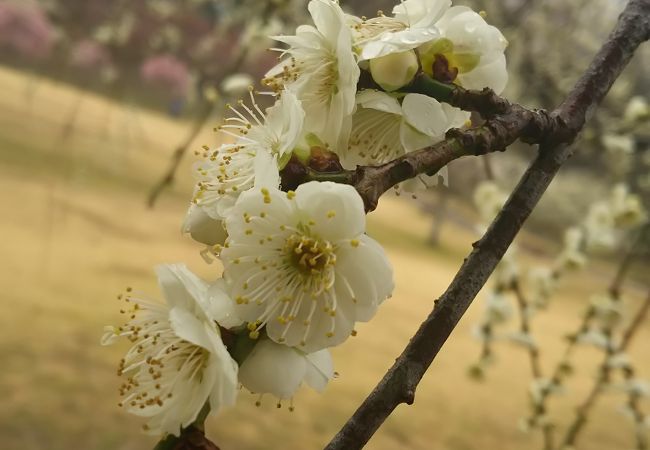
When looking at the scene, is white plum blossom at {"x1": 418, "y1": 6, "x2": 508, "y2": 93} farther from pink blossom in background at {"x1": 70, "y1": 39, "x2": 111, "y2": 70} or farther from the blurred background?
pink blossom in background at {"x1": 70, "y1": 39, "x2": 111, "y2": 70}

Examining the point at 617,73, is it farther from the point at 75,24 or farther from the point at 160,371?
the point at 75,24

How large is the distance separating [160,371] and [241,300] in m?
0.04

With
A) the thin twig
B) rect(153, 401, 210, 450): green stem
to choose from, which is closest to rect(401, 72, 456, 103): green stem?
rect(153, 401, 210, 450): green stem

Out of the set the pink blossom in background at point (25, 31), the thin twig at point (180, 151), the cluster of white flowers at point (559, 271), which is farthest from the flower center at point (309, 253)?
the pink blossom in background at point (25, 31)

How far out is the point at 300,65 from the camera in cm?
24

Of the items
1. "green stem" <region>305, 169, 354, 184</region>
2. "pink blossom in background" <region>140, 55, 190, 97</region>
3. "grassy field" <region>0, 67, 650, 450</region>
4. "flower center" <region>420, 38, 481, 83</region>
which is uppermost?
"flower center" <region>420, 38, 481, 83</region>

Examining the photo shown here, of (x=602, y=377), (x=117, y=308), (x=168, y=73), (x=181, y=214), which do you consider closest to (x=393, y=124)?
(x=602, y=377)

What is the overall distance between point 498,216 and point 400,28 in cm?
7

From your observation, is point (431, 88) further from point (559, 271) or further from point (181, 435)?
point (559, 271)

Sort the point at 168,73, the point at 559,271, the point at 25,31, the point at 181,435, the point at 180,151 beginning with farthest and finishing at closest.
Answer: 1. the point at 168,73
2. the point at 25,31
3. the point at 559,271
4. the point at 180,151
5. the point at 181,435

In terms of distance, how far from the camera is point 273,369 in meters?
0.19

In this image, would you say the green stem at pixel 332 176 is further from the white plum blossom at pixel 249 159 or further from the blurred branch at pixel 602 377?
the blurred branch at pixel 602 377

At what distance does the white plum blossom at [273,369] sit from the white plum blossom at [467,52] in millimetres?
98

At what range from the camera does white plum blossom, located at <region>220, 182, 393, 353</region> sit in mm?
184
